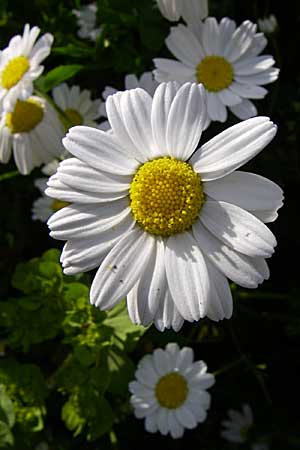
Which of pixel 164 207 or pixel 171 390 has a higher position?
pixel 164 207

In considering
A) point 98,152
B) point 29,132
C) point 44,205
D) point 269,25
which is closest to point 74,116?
point 29,132

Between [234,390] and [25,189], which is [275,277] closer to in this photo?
[234,390]

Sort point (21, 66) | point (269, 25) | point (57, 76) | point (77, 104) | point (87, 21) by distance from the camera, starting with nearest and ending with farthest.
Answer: point (21, 66), point (57, 76), point (269, 25), point (77, 104), point (87, 21)

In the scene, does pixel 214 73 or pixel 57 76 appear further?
pixel 57 76

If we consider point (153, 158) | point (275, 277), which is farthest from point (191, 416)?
point (153, 158)

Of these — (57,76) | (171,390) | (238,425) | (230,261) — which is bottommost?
(238,425)

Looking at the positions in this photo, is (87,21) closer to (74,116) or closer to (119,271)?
(74,116)
